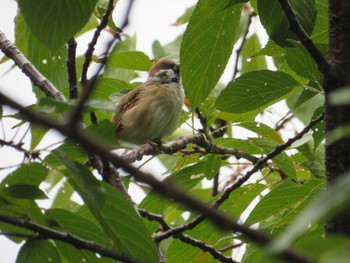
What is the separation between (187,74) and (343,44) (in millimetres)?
885

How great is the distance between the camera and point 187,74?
2.88m

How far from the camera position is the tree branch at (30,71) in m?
2.65

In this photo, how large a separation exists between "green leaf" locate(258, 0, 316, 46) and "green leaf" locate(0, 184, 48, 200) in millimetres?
1031

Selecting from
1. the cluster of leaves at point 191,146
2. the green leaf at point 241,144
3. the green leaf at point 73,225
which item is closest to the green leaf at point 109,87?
the cluster of leaves at point 191,146

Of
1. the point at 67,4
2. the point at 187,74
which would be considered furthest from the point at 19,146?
the point at 187,74

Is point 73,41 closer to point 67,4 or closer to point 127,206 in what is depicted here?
point 67,4

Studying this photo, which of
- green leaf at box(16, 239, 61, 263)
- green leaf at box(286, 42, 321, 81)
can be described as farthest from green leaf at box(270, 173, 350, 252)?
green leaf at box(286, 42, 321, 81)

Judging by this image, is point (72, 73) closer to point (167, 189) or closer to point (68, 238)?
point (68, 238)

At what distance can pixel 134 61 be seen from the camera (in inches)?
152

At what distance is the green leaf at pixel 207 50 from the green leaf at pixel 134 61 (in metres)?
0.96

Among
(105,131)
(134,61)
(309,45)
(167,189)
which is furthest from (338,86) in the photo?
(134,61)

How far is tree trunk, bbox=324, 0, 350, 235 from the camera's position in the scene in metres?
1.95

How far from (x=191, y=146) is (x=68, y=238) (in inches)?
76.7

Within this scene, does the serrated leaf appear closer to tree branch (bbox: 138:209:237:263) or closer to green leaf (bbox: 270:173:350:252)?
tree branch (bbox: 138:209:237:263)
